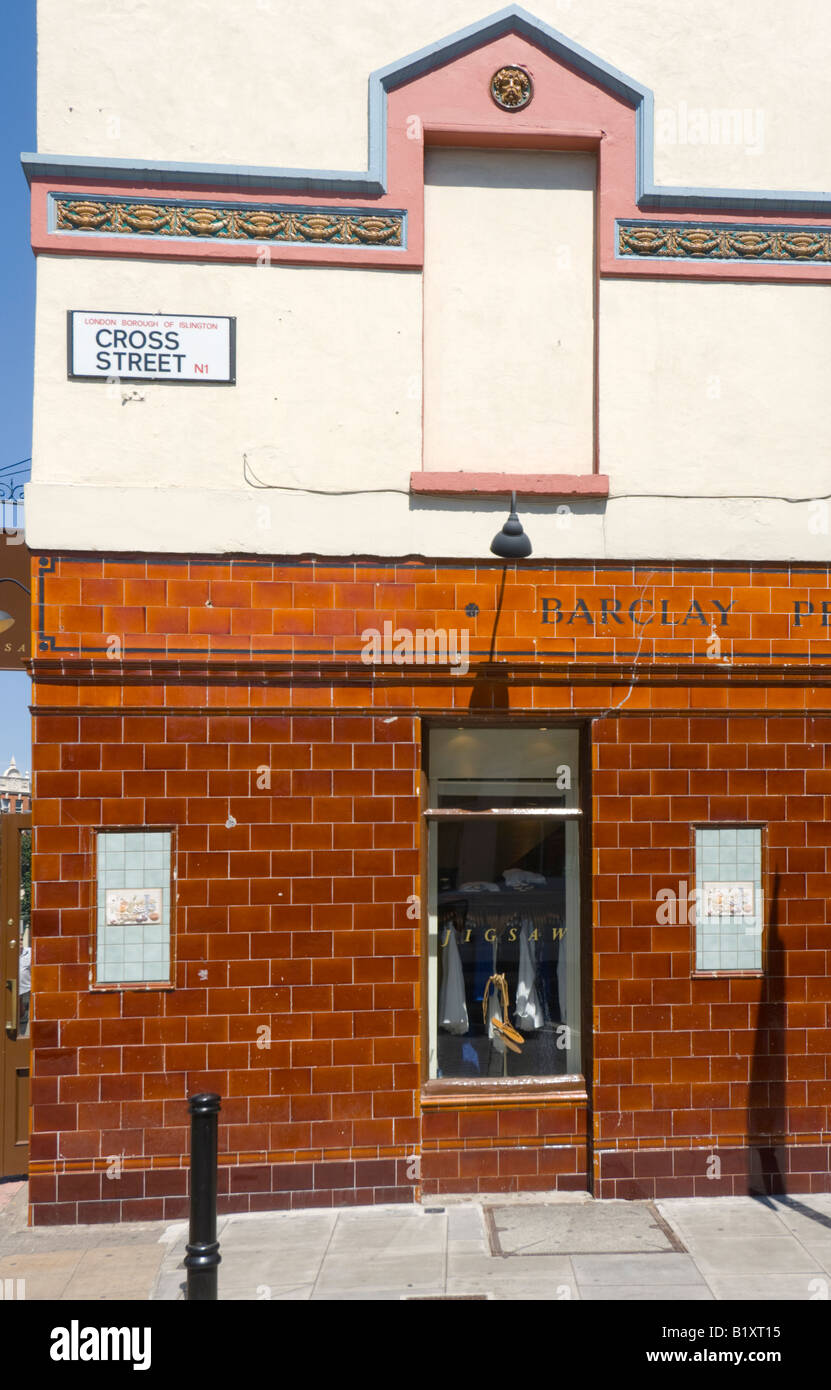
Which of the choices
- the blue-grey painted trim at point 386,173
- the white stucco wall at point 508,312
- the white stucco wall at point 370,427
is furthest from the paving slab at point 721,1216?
the blue-grey painted trim at point 386,173

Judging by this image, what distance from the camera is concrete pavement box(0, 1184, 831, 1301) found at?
239 inches

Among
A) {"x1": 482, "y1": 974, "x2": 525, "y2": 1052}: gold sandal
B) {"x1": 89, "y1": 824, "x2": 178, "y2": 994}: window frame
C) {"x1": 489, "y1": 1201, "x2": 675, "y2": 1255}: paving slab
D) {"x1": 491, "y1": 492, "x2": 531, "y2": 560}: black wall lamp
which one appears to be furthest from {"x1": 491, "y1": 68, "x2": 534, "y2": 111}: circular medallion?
{"x1": 489, "y1": 1201, "x2": 675, "y2": 1255}: paving slab

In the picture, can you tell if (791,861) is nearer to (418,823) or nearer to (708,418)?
(418,823)

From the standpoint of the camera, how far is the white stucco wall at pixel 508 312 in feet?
25.3

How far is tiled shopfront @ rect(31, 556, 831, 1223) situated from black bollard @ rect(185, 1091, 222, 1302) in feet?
5.86

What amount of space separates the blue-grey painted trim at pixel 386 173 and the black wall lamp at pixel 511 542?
8.20 feet

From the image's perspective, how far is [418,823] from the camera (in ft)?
24.5

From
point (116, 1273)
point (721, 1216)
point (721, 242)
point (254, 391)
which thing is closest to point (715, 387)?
point (721, 242)

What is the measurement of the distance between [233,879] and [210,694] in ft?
4.09

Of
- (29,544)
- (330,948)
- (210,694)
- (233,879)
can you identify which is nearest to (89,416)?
(29,544)

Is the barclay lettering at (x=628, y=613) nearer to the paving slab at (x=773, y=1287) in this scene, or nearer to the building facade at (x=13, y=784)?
the paving slab at (x=773, y=1287)

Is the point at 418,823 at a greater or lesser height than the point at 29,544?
lesser

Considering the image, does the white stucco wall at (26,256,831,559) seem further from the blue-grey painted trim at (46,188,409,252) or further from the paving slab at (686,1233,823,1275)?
the paving slab at (686,1233,823,1275)
